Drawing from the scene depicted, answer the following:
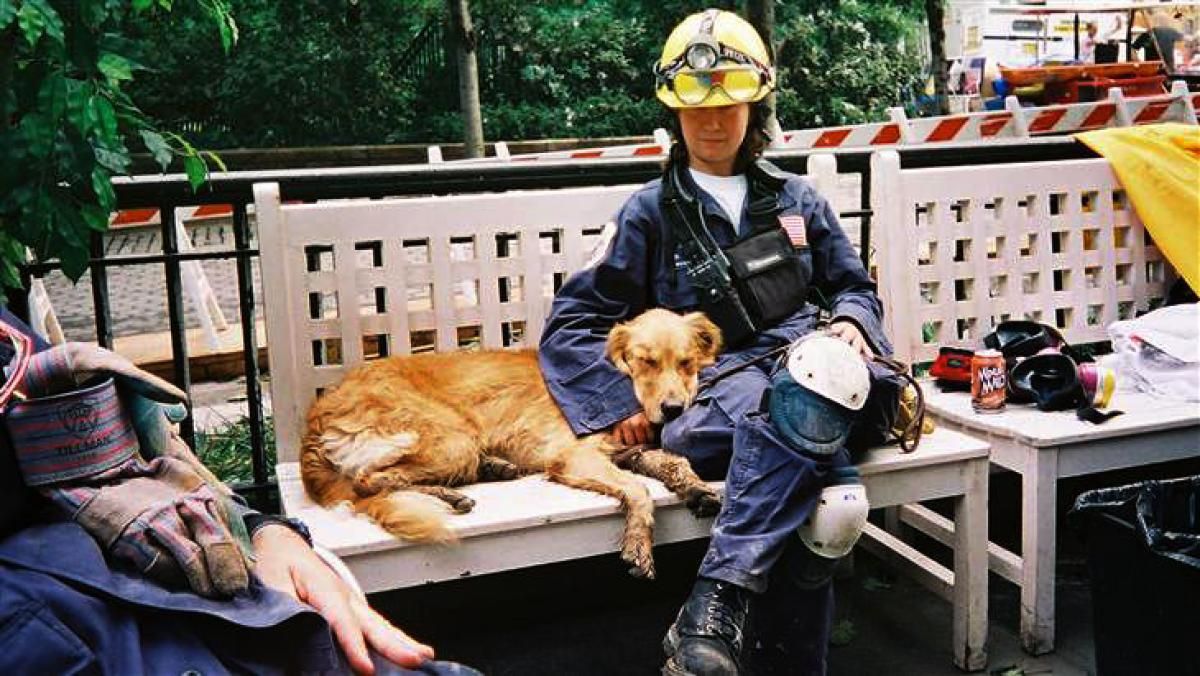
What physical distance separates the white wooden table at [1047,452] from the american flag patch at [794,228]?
2.53ft

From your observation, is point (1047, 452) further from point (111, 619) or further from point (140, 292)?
point (140, 292)

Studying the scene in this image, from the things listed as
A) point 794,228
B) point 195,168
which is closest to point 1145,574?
point 794,228

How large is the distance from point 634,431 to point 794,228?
78cm

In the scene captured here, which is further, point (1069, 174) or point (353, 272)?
point (1069, 174)

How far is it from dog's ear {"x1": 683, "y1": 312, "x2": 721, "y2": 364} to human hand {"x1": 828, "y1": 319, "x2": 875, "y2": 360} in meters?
0.33

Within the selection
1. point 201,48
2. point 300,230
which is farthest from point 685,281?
point 201,48

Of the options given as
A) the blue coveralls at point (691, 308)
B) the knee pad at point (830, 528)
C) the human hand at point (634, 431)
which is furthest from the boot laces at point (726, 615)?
the human hand at point (634, 431)

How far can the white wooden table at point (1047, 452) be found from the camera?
3.52m

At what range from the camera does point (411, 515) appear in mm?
2934

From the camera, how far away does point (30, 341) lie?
192cm

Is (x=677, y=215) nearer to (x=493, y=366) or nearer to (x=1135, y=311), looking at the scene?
(x=493, y=366)

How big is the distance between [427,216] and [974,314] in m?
2.00

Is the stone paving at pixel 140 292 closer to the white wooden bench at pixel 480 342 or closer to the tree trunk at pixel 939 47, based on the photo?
the white wooden bench at pixel 480 342

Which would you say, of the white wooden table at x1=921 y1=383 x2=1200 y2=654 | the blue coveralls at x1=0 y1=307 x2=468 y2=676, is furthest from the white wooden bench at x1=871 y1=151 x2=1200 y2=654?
the blue coveralls at x1=0 y1=307 x2=468 y2=676
